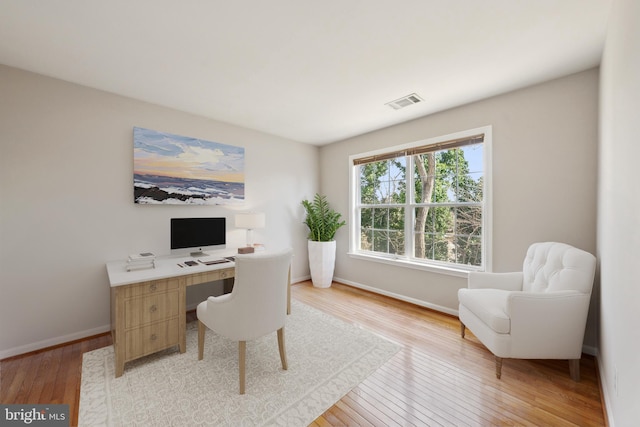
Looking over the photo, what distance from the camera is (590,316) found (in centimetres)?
213

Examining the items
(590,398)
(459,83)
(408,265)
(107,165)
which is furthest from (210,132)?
(590,398)

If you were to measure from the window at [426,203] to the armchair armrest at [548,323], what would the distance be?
0.98m

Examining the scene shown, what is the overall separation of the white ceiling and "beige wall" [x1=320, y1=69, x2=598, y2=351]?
18cm

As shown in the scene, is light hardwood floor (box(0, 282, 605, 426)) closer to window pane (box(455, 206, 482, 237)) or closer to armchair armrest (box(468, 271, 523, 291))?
armchair armrest (box(468, 271, 523, 291))

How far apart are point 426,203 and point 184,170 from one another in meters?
3.11

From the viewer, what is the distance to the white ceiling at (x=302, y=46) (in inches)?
59.3

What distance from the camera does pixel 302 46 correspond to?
6.05 feet

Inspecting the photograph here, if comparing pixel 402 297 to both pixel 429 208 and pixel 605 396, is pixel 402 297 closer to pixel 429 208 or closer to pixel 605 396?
pixel 429 208

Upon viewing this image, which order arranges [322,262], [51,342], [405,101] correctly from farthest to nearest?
[322,262] < [405,101] < [51,342]

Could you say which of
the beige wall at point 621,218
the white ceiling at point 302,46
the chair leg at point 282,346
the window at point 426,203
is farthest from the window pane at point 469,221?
the chair leg at point 282,346

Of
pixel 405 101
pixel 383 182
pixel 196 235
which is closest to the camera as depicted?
pixel 405 101

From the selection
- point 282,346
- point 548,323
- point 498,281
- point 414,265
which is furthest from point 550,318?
point 282,346

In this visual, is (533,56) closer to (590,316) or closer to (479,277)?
(479,277)

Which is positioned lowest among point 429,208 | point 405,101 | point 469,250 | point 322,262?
point 322,262
